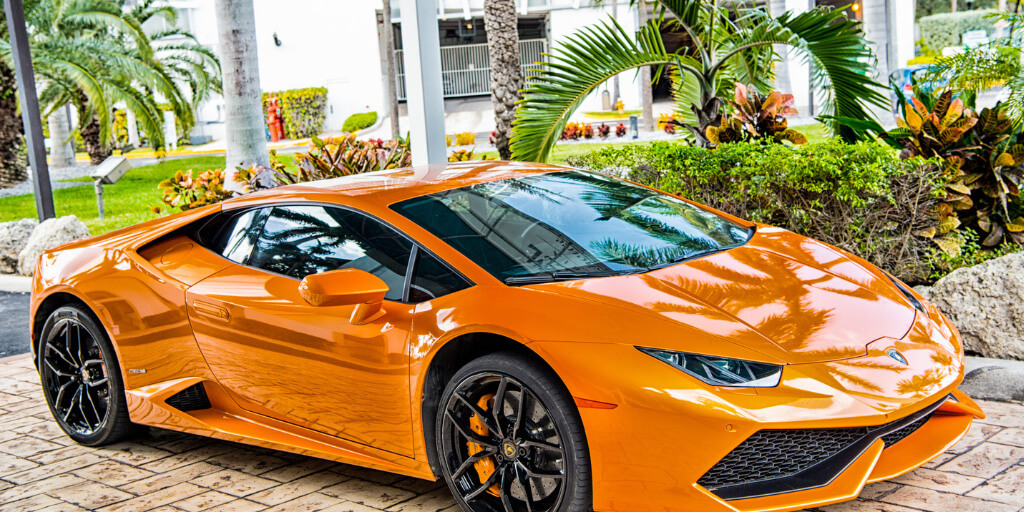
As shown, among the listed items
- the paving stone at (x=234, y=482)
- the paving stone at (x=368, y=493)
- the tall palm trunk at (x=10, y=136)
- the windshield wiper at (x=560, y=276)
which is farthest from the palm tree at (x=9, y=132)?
the windshield wiper at (x=560, y=276)

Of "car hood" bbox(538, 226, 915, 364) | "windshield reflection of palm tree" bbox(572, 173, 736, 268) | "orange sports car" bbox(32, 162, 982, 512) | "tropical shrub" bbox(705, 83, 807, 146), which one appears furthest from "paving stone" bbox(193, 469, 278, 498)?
"tropical shrub" bbox(705, 83, 807, 146)

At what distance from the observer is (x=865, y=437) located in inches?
115

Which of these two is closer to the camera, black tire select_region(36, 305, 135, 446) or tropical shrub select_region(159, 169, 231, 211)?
black tire select_region(36, 305, 135, 446)

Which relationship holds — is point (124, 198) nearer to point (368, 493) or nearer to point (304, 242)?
point (304, 242)

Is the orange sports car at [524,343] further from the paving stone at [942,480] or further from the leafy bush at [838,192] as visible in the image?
the leafy bush at [838,192]

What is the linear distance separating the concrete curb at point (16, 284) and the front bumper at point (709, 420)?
8726mm

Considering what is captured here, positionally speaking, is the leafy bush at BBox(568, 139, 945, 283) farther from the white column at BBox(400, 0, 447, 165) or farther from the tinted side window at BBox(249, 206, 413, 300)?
the tinted side window at BBox(249, 206, 413, 300)

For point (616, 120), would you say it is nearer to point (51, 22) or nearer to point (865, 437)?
point (51, 22)

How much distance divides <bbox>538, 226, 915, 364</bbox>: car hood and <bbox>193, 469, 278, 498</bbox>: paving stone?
1.71 metres

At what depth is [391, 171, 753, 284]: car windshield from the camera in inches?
137

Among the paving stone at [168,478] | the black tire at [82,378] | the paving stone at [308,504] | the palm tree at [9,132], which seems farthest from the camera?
the palm tree at [9,132]

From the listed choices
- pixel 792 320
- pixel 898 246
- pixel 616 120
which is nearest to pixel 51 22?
pixel 616 120

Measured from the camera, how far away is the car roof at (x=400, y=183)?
391cm

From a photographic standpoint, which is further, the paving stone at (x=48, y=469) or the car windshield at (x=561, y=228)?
the paving stone at (x=48, y=469)
